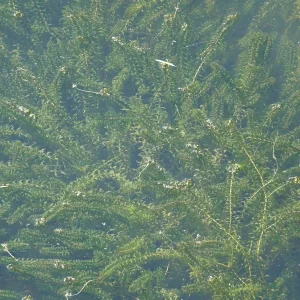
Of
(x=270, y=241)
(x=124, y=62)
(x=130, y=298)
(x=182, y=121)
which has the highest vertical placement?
(x=124, y=62)

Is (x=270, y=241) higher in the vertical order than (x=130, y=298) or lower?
higher

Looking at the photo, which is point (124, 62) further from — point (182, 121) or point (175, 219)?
point (175, 219)

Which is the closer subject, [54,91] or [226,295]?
[226,295]

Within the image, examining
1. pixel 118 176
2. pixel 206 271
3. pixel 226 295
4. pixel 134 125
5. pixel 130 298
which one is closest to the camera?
pixel 226 295

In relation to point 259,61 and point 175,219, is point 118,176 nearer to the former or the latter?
point 175,219

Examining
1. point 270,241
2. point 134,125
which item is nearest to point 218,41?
point 134,125

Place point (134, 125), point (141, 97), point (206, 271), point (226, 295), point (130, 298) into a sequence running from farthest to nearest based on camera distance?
point (141, 97)
point (134, 125)
point (130, 298)
point (206, 271)
point (226, 295)
